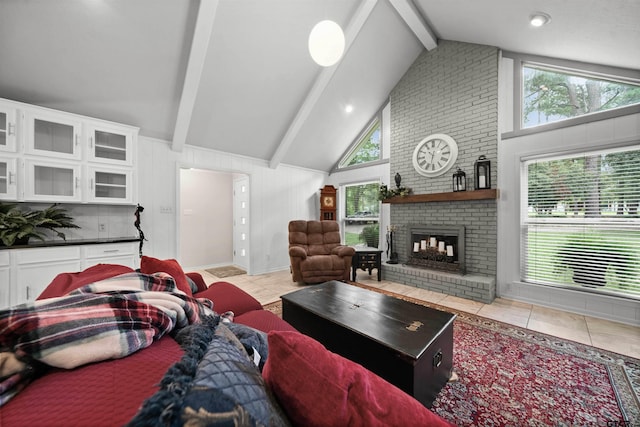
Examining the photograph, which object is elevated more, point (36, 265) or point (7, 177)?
point (7, 177)

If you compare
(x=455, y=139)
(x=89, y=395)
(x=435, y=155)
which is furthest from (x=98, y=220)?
(x=455, y=139)

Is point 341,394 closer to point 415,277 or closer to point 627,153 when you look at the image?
point 415,277

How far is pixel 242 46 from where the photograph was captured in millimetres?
2939

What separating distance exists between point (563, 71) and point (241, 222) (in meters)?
5.57

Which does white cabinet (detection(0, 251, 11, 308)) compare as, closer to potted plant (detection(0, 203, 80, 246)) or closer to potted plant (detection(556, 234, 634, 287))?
potted plant (detection(0, 203, 80, 246))

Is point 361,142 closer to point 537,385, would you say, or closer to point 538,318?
point 538,318

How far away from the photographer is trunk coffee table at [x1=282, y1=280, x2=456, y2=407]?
1298mm

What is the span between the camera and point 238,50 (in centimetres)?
296

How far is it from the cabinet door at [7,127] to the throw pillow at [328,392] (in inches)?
147

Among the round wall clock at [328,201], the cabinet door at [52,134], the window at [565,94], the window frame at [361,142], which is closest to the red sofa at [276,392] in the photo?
the cabinet door at [52,134]

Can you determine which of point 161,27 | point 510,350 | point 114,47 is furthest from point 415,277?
point 114,47

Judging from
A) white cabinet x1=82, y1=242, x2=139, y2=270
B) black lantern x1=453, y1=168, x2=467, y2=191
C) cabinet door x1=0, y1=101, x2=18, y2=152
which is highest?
cabinet door x1=0, y1=101, x2=18, y2=152

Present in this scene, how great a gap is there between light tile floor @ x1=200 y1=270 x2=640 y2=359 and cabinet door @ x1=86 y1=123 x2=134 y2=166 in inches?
97.8

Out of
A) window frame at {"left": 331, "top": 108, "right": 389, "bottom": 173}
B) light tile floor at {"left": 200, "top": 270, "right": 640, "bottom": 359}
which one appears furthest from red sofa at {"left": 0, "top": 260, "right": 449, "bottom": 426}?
window frame at {"left": 331, "top": 108, "right": 389, "bottom": 173}
